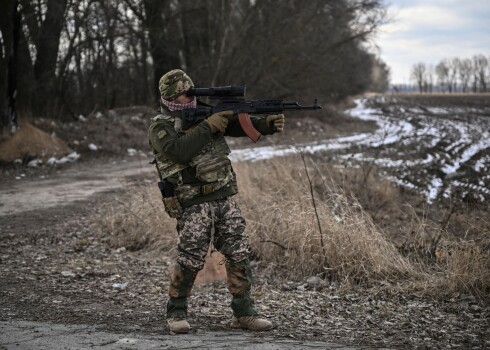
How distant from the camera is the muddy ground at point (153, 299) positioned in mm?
4453

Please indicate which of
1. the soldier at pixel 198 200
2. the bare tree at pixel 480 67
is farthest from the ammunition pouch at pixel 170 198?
the bare tree at pixel 480 67

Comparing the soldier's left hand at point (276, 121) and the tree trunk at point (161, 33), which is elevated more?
the tree trunk at point (161, 33)

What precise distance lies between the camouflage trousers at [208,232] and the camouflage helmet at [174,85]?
81cm

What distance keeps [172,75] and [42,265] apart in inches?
130

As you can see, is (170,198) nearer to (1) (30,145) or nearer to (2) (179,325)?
(2) (179,325)

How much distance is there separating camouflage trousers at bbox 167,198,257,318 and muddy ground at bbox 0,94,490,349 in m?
0.27

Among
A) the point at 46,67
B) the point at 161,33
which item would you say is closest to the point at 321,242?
the point at 46,67

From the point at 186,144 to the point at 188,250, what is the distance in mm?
760

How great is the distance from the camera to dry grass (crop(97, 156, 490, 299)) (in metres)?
5.40

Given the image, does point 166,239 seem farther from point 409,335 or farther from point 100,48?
point 100,48

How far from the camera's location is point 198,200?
13.9 feet

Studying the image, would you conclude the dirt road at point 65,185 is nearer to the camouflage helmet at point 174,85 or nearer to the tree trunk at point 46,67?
the camouflage helmet at point 174,85

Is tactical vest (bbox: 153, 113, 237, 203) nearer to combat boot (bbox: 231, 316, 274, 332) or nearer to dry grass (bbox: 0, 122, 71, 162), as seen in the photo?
combat boot (bbox: 231, 316, 274, 332)

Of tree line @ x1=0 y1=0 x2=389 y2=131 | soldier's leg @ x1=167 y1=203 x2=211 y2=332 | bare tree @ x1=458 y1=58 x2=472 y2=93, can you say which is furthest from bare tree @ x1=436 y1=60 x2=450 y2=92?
soldier's leg @ x1=167 y1=203 x2=211 y2=332
